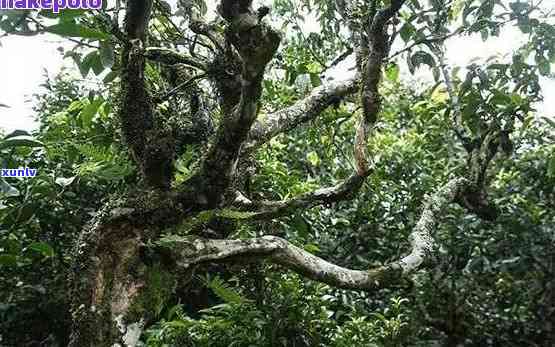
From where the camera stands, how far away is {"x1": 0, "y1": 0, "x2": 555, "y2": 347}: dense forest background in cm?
191

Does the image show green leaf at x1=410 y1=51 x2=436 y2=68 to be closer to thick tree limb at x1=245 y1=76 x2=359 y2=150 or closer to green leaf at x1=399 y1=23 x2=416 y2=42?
green leaf at x1=399 y1=23 x2=416 y2=42

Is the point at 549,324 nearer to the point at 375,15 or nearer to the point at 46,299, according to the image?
the point at 375,15

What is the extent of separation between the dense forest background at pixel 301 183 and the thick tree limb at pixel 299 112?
1 cm

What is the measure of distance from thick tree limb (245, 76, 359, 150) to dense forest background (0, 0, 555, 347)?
1cm

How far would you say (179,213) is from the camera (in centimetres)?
185

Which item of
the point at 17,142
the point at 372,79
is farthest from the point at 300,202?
the point at 17,142

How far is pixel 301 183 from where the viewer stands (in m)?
3.60

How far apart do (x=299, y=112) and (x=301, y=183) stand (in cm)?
116

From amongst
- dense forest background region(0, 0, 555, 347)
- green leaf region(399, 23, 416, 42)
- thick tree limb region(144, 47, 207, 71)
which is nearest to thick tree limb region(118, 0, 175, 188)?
dense forest background region(0, 0, 555, 347)

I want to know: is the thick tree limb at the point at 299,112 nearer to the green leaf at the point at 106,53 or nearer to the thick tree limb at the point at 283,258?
the thick tree limb at the point at 283,258

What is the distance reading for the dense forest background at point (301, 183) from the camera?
1909 millimetres

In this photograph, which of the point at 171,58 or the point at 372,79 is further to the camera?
the point at 372,79

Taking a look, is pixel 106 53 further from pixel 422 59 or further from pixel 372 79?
pixel 422 59

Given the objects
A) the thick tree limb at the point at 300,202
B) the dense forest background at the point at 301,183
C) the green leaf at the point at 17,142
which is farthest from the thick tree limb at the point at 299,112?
the green leaf at the point at 17,142
